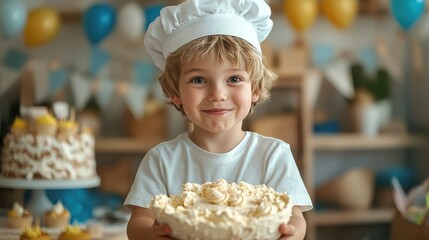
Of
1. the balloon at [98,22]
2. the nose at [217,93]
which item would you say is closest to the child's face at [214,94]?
the nose at [217,93]

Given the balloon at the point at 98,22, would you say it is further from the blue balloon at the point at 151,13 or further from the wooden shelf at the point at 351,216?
the wooden shelf at the point at 351,216

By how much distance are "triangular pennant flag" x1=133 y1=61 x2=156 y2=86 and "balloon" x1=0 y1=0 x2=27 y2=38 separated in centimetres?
68

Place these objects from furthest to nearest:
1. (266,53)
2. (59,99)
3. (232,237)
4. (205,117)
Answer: (59,99) < (266,53) < (205,117) < (232,237)

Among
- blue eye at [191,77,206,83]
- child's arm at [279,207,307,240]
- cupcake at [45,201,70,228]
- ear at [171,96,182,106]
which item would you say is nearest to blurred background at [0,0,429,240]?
cupcake at [45,201,70,228]

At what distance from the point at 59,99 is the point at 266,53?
114cm

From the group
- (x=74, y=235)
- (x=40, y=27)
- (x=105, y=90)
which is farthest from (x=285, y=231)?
(x=105, y=90)

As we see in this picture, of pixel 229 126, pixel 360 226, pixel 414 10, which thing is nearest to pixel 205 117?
pixel 229 126

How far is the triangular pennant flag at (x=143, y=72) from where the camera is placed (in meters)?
4.01

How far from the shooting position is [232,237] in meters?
1.31

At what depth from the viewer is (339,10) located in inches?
147

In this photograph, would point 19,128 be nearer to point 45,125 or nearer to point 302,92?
point 45,125

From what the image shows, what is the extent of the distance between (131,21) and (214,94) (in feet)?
7.22

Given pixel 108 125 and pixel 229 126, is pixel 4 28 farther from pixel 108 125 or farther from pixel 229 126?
pixel 229 126

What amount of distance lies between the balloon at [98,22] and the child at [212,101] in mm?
1982
